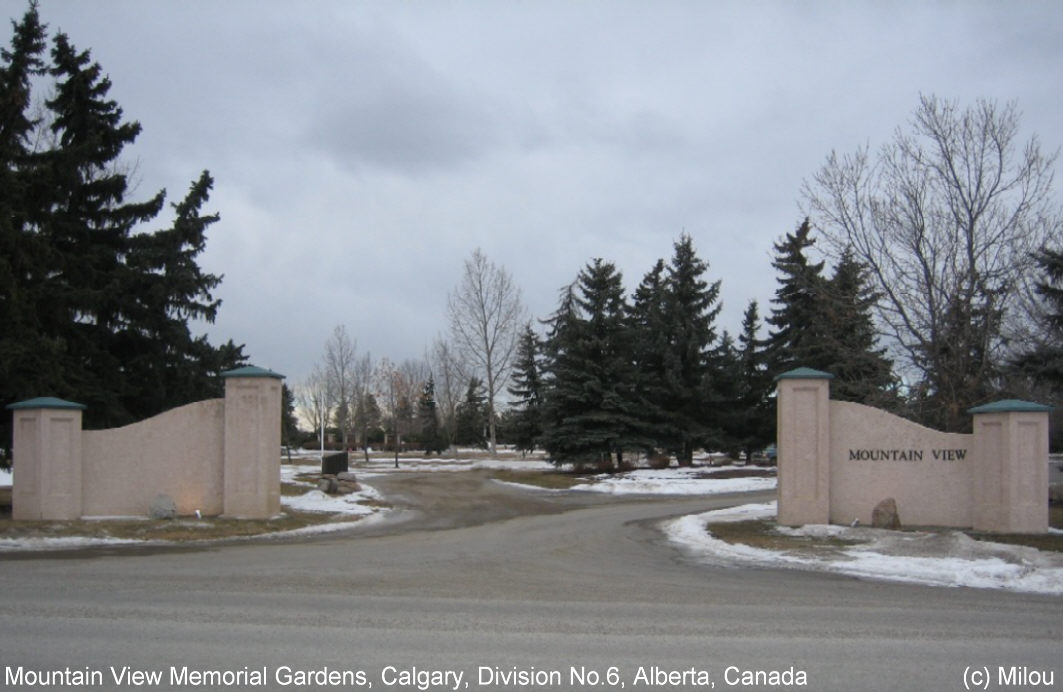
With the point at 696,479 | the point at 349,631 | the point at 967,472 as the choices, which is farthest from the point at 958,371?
the point at 349,631

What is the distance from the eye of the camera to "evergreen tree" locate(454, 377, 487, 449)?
7812 centimetres

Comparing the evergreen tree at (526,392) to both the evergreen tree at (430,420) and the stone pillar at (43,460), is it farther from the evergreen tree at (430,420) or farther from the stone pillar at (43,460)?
the stone pillar at (43,460)

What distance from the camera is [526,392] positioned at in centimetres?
5434

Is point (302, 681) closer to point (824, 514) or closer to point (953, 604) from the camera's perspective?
point (953, 604)

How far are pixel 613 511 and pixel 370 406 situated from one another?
58.7 m

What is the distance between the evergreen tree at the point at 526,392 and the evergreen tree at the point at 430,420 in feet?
62.0

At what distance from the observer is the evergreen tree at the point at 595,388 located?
39.3m

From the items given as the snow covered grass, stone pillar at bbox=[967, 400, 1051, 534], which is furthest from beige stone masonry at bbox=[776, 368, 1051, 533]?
the snow covered grass

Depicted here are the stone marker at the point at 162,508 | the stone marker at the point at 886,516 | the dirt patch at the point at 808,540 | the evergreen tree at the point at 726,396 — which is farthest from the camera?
the evergreen tree at the point at 726,396

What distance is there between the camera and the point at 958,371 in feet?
68.7

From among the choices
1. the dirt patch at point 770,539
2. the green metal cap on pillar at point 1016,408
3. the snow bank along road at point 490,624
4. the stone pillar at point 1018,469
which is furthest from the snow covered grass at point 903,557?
the green metal cap on pillar at point 1016,408

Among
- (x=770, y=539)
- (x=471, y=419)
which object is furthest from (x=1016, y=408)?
(x=471, y=419)

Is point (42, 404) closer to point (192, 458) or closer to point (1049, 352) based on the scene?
point (192, 458)

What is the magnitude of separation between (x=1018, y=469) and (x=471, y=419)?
6541 centimetres
